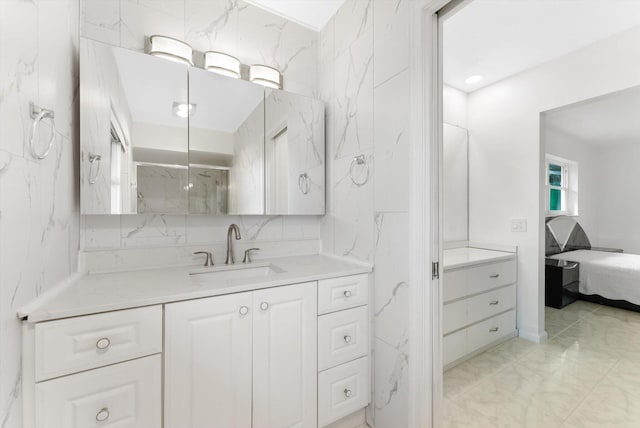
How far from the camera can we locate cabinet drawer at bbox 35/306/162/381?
77 centimetres

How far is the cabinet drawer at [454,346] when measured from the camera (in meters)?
1.88

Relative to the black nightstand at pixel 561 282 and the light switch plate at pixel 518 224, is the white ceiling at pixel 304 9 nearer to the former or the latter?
the light switch plate at pixel 518 224

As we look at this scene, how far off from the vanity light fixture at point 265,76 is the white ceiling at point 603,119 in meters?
2.55

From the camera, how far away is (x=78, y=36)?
1.27m

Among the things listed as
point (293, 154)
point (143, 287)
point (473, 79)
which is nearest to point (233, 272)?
point (143, 287)

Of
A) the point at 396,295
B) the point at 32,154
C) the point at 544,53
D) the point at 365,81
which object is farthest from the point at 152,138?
the point at 544,53

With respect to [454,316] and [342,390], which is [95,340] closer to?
[342,390]

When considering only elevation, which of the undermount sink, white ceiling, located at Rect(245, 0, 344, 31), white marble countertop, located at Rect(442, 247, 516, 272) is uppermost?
white ceiling, located at Rect(245, 0, 344, 31)

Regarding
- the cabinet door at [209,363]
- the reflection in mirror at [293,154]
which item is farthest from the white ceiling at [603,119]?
the cabinet door at [209,363]

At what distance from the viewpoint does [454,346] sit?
6.31ft

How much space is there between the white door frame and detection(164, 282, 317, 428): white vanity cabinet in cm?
50

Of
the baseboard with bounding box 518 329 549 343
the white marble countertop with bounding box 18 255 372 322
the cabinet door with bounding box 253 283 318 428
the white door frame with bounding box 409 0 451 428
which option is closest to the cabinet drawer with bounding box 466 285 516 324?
the baseboard with bounding box 518 329 549 343

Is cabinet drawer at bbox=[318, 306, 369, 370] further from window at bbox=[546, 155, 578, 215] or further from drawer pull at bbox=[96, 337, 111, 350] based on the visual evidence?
window at bbox=[546, 155, 578, 215]

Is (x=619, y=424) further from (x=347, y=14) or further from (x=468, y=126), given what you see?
(x=347, y=14)
